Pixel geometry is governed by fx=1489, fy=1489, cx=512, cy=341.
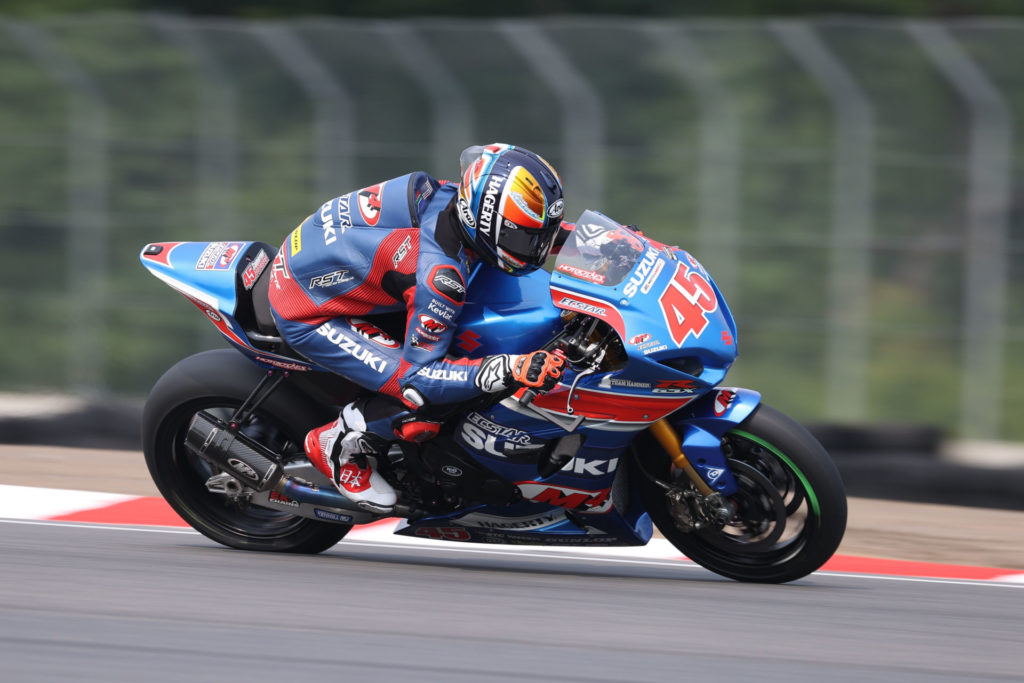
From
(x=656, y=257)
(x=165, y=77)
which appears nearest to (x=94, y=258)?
(x=165, y=77)

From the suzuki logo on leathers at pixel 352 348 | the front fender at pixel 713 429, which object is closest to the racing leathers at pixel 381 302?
the suzuki logo on leathers at pixel 352 348

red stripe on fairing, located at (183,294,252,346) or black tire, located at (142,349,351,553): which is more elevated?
red stripe on fairing, located at (183,294,252,346)

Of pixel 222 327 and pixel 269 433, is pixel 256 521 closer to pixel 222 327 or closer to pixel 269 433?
pixel 269 433

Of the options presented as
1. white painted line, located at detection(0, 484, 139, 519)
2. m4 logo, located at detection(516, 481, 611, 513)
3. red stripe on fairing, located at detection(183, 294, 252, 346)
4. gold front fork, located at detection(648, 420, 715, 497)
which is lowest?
white painted line, located at detection(0, 484, 139, 519)

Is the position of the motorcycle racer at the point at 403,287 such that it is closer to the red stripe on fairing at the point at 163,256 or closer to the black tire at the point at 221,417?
the black tire at the point at 221,417

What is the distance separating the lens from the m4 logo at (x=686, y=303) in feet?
17.1

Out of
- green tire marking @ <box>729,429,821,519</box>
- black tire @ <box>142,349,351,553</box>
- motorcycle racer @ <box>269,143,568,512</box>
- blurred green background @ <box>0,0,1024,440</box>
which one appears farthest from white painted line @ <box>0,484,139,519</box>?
blurred green background @ <box>0,0,1024,440</box>

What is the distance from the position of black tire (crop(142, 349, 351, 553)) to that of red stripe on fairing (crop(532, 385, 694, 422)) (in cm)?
108

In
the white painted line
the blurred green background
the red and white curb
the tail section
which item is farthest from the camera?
the blurred green background

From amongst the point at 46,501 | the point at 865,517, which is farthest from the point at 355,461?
the point at 865,517

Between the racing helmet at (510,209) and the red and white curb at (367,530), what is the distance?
154cm

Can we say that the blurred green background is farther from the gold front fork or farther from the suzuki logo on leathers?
the suzuki logo on leathers

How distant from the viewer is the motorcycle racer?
206 inches

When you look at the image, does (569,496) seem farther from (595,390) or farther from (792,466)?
(792,466)
